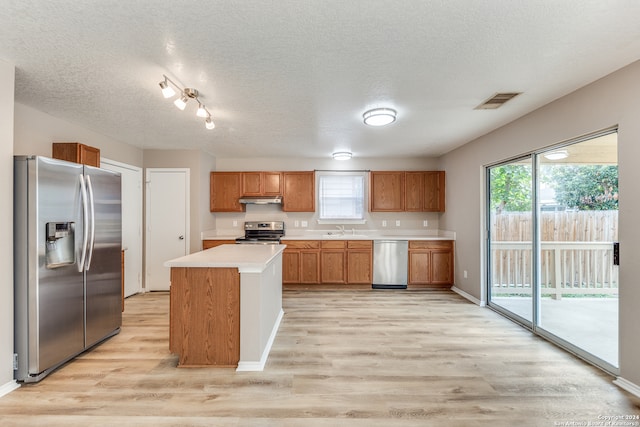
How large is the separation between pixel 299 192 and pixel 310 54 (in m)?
3.50

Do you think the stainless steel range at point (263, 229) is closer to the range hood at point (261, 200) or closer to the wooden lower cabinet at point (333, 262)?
the range hood at point (261, 200)

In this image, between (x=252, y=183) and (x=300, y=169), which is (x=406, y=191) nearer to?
(x=300, y=169)

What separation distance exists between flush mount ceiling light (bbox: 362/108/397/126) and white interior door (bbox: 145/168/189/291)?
3.29 meters

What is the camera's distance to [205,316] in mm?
2369

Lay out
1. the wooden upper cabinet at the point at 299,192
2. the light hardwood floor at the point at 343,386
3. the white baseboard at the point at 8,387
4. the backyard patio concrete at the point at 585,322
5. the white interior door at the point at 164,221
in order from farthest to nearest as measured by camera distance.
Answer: the wooden upper cabinet at the point at 299,192
the white interior door at the point at 164,221
the backyard patio concrete at the point at 585,322
the white baseboard at the point at 8,387
the light hardwood floor at the point at 343,386

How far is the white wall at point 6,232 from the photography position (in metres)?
1.99

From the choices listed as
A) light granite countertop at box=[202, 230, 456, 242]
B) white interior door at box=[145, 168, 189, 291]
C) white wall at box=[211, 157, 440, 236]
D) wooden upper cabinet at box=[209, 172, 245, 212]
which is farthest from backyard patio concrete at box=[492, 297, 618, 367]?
white interior door at box=[145, 168, 189, 291]

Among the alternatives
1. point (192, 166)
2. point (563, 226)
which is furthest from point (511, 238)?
point (192, 166)

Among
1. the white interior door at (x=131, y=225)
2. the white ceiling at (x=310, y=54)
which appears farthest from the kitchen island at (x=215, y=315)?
the white interior door at (x=131, y=225)

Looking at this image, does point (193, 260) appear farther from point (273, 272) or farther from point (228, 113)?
point (228, 113)

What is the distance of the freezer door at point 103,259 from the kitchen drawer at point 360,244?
3.35m

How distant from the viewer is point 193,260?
2.38 metres

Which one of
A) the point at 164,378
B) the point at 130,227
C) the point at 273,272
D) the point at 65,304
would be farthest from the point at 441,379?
the point at 130,227

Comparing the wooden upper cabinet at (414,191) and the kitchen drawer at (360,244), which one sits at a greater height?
the wooden upper cabinet at (414,191)
